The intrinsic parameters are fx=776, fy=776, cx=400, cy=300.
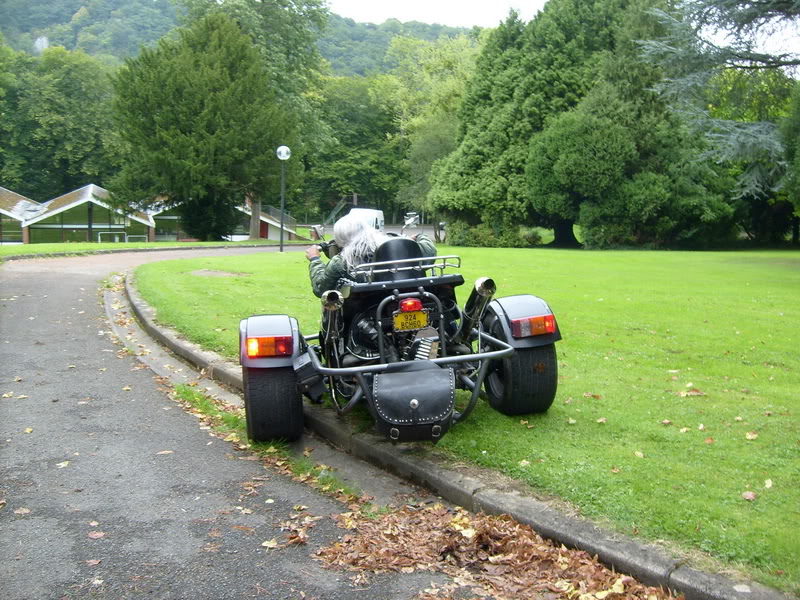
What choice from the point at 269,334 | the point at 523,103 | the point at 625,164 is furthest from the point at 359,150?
the point at 269,334

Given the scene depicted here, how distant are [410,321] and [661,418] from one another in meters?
2.15

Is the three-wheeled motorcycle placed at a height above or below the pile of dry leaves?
above

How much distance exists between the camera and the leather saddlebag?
4.66m

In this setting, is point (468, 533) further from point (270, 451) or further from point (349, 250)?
point (349, 250)

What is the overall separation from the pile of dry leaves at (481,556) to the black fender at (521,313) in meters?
1.74

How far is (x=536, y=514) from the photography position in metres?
4.00

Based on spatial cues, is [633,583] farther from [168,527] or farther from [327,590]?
[168,527]

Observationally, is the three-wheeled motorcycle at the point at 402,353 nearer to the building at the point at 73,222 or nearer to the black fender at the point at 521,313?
the black fender at the point at 521,313

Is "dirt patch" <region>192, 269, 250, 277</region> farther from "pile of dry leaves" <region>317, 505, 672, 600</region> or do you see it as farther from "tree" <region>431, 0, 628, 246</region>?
"tree" <region>431, 0, 628, 246</region>

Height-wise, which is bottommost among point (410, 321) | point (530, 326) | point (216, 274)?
point (216, 274)

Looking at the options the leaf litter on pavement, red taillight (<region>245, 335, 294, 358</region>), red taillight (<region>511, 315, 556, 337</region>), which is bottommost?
the leaf litter on pavement

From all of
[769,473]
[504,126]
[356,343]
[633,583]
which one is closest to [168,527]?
[356,343]

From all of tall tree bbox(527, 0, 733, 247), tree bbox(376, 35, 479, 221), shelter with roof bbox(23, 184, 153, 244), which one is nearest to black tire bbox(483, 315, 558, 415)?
tall tree bbox(527, 0, 733, 247)

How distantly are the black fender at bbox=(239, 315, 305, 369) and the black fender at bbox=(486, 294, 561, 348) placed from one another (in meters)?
1.50
